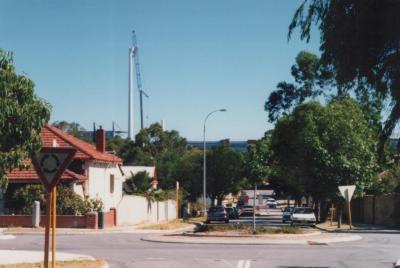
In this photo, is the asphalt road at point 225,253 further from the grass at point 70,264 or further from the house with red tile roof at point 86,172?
the house with red tile roof at point 86,172

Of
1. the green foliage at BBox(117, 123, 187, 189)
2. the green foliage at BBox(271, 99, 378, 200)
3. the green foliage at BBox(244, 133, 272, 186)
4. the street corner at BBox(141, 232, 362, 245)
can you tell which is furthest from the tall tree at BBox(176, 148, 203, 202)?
the street corner at BBox(141, 232, 362, 245)

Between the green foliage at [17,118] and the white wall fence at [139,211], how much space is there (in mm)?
30949

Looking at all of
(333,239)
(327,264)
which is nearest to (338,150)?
(333,239)

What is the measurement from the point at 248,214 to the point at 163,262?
61622mm

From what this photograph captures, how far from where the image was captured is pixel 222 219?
183 ft

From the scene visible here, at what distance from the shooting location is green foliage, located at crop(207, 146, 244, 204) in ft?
258

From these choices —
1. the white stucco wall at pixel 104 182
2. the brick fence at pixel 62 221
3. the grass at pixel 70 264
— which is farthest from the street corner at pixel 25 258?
the white stucco wall at pixel 104 182

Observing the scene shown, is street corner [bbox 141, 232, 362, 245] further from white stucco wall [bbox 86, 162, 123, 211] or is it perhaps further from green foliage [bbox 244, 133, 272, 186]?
green foliage [bbox 244, 133, 272, 186]

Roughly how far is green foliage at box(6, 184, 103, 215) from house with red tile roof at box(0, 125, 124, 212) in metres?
0.81

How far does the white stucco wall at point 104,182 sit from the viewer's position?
44781mm

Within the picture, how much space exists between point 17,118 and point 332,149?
3949 cm

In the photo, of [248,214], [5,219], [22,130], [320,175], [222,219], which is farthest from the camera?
[248,214]

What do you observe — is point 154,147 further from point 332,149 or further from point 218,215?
point 332,149

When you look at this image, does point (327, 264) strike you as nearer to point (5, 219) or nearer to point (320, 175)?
point (5, 219)
